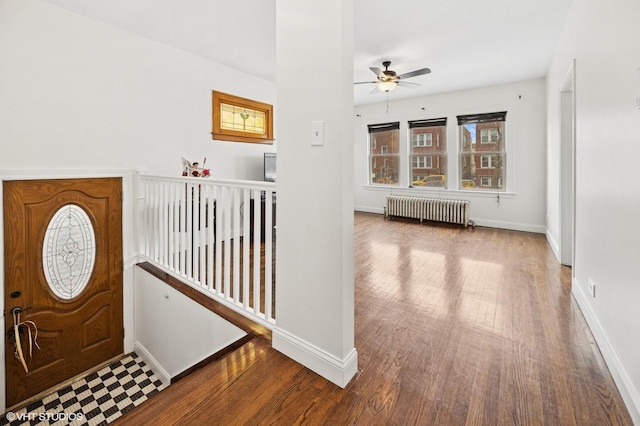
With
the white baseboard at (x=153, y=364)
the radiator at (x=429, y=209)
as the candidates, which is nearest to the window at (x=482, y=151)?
the radiator at (x=429, y=209)

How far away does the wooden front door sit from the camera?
272 centimetres

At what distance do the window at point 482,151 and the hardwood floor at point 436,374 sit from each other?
138 inches

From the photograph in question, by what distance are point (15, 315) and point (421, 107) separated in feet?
22.7

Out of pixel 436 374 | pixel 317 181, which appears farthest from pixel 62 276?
pixel 436 374

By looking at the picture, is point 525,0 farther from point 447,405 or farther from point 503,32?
point 447,405

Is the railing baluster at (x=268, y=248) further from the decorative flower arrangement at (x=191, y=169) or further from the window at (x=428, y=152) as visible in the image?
the window at (x=428, y=152)

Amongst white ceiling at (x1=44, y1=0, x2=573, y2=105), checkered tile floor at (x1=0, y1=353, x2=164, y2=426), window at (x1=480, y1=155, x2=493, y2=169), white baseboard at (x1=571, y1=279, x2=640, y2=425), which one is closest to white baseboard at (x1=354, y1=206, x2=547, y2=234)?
window at (x1=480, y1=155, x2=493, y2=169)

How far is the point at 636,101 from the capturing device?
1514mm

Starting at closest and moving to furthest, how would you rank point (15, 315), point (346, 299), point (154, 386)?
point (346, 299)
point (15, 315)
point (154, 386)

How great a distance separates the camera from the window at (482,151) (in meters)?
5.76

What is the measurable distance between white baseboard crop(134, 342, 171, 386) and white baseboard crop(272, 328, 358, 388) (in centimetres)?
197

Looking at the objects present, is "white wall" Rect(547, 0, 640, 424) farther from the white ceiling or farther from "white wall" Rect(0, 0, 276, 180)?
"white wall" Rect(0, 0, 276, 180)

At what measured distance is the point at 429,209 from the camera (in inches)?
247

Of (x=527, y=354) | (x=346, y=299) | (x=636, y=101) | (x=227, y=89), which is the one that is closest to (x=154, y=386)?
(x=346, y=299)
